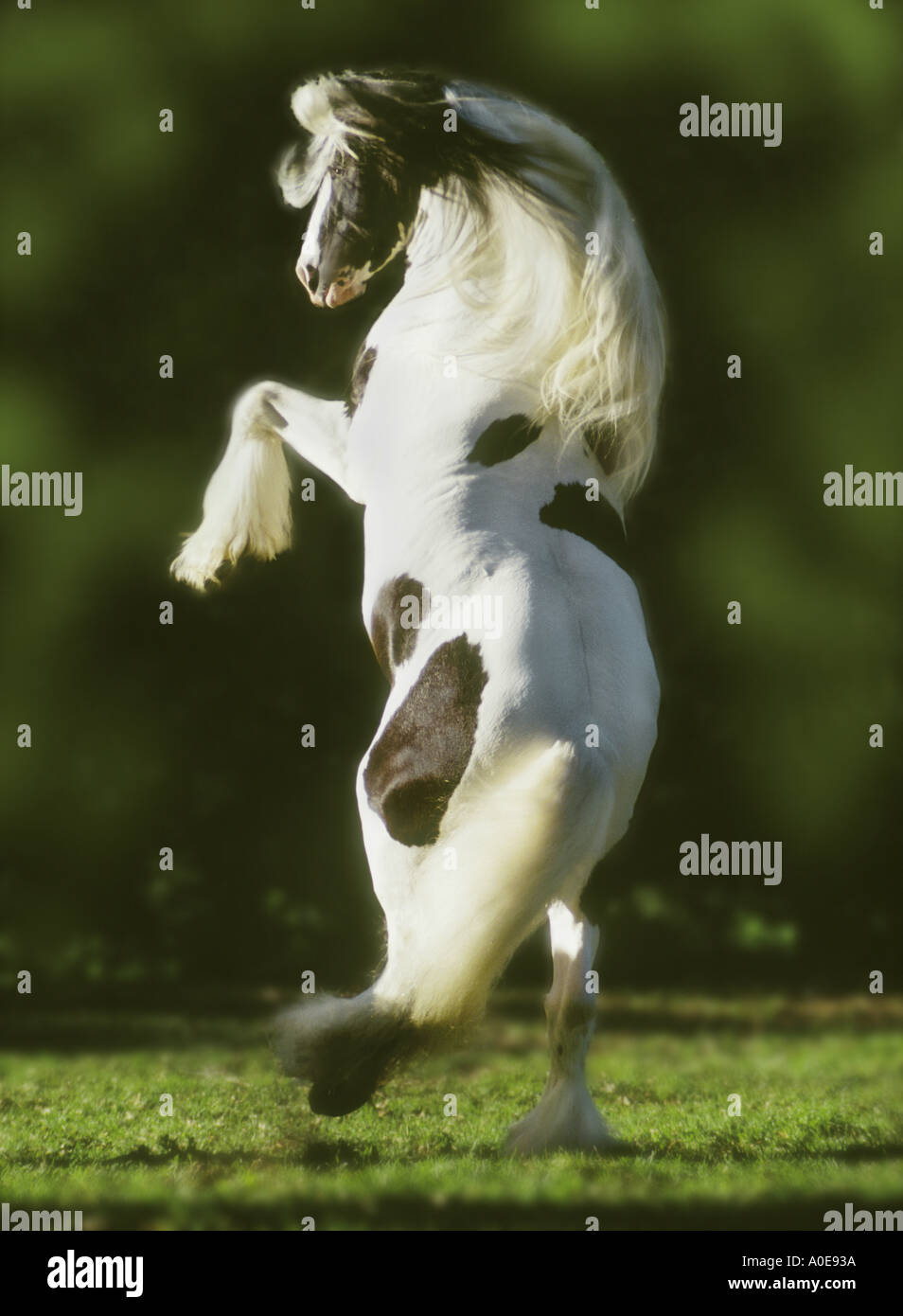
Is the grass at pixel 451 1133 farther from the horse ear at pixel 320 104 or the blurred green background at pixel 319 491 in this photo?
the horse ear at pixel 320 104

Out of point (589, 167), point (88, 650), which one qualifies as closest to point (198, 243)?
point (88, 650)

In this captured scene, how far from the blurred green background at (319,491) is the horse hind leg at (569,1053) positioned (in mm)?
2838

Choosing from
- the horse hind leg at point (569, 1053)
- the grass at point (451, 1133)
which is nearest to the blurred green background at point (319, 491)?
the grass at point (451, 1133)

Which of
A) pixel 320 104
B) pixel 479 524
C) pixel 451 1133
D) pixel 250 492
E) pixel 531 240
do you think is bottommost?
pixel 451 1133

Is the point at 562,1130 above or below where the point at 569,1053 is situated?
below

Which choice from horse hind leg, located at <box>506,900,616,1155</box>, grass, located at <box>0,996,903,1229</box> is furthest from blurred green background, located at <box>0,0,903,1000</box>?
horse hind leg, located at <box>506,900,616,1155</box>

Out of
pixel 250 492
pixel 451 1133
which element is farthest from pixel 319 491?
pixel 451 1133

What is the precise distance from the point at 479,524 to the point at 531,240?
2.18ft

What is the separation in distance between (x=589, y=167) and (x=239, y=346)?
3.15m

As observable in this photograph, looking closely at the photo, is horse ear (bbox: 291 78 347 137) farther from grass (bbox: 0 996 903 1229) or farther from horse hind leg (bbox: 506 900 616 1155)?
grass (bbox: 0 996 903 1229)

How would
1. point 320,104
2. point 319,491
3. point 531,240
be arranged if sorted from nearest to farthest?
point 531,240 → point 320,104 → point 319,491

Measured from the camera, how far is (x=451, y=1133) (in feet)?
11.5

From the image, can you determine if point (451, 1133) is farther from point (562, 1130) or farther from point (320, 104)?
point (320, 104)

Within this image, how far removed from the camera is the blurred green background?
6.01 m
